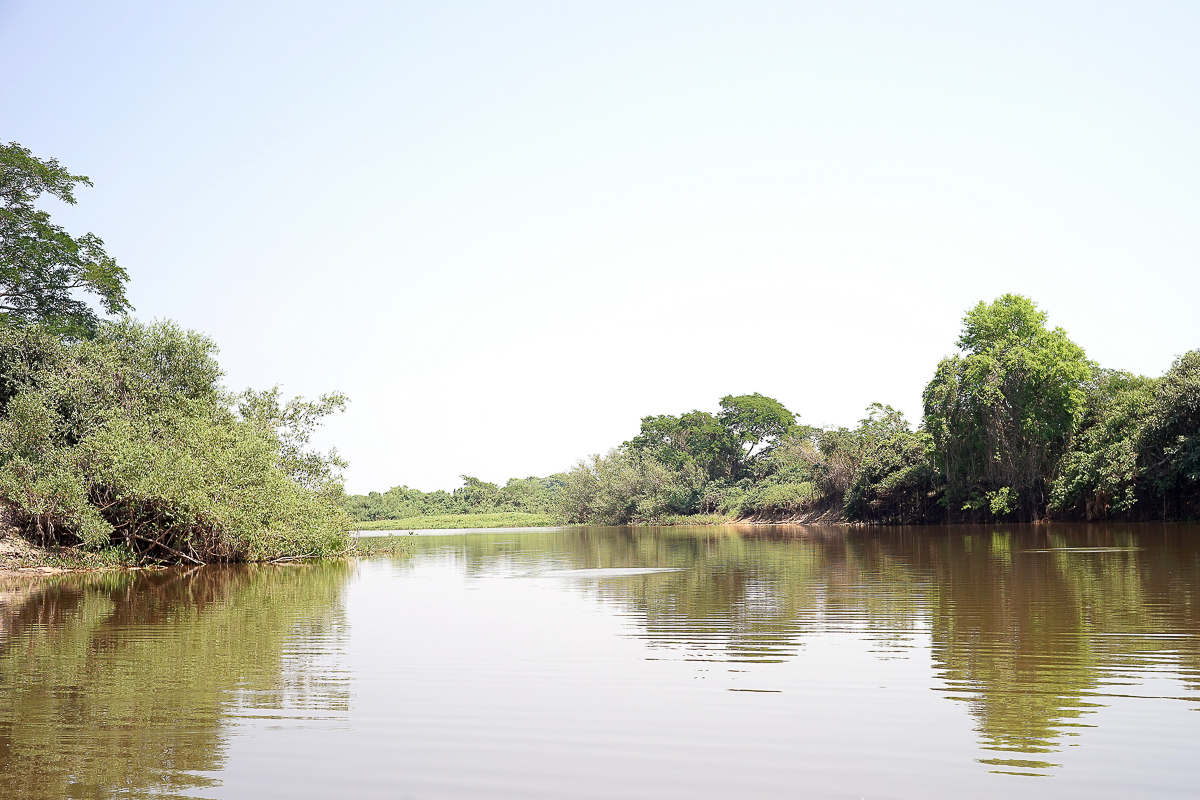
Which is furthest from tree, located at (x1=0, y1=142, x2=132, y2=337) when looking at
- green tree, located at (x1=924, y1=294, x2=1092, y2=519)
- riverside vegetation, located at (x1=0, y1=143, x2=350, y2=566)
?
green tree, located at (x1=924, y1=294, x2=1092, y2=519)

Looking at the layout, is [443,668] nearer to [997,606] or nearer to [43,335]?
[997,606]

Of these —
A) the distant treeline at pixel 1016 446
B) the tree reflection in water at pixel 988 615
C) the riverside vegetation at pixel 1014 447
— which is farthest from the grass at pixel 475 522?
the tree reflection in water at pixel 988 615

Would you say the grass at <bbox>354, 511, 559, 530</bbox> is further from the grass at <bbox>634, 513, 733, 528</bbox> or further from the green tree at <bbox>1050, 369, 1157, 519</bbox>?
the green tree at <bbox>1050, 369, 1157, 519</bbox>

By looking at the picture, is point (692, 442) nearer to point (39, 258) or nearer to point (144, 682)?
point (39, 258)

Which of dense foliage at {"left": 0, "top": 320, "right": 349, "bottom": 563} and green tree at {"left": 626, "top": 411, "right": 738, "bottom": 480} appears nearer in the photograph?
dense foliage at {"left": 0, "top": 320, "right": 349, "bottom": 563}

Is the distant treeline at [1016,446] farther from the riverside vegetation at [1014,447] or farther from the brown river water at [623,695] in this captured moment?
the brown river water at [623,695]

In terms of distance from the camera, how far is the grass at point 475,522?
82.1 metres

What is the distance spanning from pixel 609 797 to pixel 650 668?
11.9ft

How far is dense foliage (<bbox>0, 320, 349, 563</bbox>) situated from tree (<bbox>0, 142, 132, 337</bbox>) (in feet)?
19.2

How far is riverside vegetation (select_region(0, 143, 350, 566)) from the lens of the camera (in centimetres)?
2303

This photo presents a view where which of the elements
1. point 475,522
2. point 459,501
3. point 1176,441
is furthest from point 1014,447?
point 459,501

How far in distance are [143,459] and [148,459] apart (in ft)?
0.54

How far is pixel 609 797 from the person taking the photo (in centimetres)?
455

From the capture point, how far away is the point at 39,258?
115 ft
